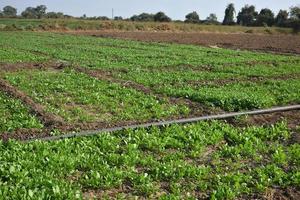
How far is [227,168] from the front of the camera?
27.5ft

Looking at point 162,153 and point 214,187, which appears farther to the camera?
point 162,153

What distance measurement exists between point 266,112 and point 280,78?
827 centimetres

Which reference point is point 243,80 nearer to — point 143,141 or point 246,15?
point 143,141

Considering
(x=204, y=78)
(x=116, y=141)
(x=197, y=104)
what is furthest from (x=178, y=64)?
(x=116, y=141)

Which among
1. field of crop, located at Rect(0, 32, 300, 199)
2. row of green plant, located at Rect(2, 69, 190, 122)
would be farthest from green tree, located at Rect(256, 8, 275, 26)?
row of green plant, located at Rect(2, 69, 190, 122)

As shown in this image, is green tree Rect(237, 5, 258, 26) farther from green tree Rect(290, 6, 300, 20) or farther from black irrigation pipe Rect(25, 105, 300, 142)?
black irrigation pipe Rect(25, 105, 300, 142)

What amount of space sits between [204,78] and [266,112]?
667 centimetres

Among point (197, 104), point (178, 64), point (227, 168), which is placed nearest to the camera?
point (227, 168)

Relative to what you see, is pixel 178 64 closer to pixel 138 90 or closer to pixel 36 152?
pixel 138 90

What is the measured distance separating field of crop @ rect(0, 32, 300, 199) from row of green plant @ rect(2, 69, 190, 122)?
3 cm

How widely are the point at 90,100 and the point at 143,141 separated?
15.9 ft

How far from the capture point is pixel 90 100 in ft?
46.1

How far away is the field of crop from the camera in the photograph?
7363 millimetres

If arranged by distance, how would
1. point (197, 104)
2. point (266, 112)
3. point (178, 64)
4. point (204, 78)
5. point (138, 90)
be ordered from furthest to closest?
point (178, 64) → point (204, 78) → point (138, 90) → point (197, 104) → point (266, 112)
